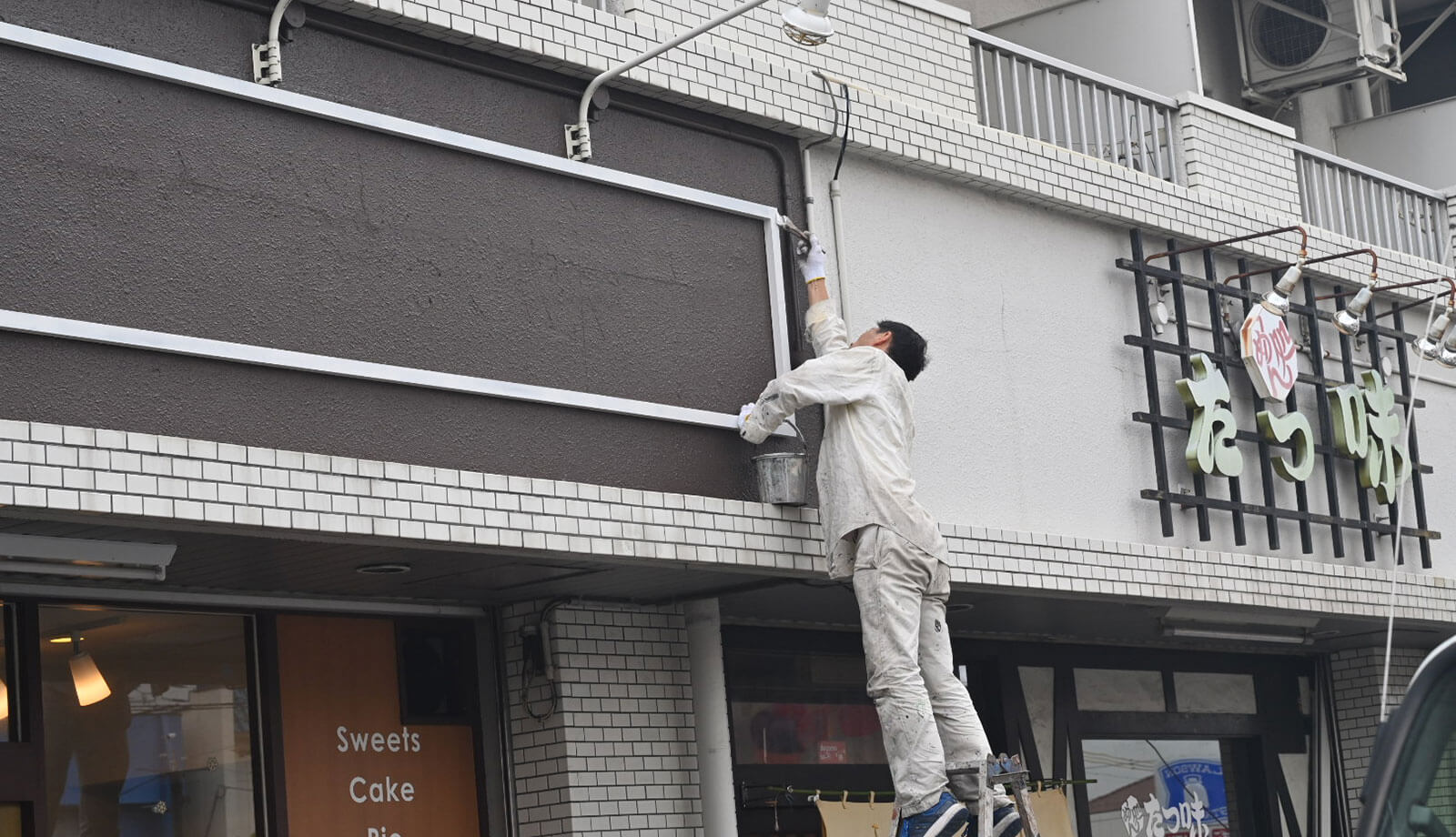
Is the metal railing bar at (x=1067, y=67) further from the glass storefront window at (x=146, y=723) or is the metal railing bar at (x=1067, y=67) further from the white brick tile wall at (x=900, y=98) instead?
the glass storefront window at (x=146, y=723)

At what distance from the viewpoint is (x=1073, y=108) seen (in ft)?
48.6

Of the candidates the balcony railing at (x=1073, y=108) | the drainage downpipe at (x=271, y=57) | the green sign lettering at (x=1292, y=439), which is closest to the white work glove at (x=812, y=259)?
→ the balcony railing at (x=1073, y=108)

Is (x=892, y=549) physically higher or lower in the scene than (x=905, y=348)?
lower

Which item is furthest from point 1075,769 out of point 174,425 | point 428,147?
point 174,425

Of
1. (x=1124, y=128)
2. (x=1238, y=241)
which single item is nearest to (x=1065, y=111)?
(x=1124, y=128)

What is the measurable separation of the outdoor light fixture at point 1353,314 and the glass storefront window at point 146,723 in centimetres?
825

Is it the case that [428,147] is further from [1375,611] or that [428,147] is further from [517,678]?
[1375,611]

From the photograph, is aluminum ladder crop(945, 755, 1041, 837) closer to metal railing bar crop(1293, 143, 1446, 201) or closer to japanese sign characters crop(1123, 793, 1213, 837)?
japanese sign characters crop(1123, 793, 1213, 837)

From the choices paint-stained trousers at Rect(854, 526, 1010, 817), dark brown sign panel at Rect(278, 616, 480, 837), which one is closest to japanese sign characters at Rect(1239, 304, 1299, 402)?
paint-stained trousers at Rect(854, 526, 1010, 817)

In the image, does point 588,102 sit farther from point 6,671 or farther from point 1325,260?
point 1325,260

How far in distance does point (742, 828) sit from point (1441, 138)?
1024 cm

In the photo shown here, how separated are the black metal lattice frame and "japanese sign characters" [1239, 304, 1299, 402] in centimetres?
17

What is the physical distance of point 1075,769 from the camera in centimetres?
1545

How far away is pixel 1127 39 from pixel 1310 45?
3644mm
